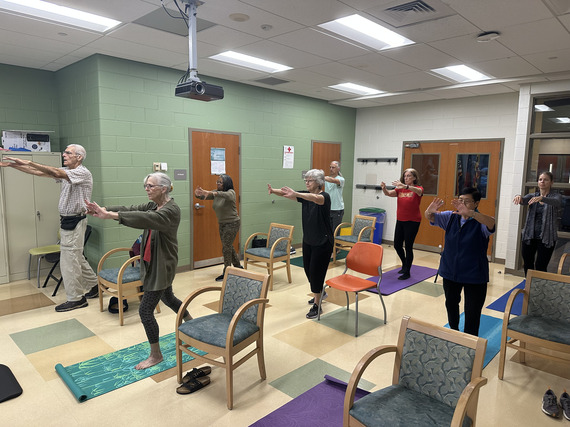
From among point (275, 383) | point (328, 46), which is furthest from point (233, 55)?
point (275, 383)

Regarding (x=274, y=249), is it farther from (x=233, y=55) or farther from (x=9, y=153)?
(x=9, y=153)

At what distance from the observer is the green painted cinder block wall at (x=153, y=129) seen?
4914 mm

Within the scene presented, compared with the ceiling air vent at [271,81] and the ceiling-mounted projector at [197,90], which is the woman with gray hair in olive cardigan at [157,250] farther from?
the ceiling air vent at [271,81]

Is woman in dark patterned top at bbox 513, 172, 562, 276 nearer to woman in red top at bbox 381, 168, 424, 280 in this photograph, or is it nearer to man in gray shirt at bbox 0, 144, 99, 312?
woman in red top at bbox 381, 168, 424, 280

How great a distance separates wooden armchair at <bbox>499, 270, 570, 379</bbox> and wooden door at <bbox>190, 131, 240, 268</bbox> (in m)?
4.25

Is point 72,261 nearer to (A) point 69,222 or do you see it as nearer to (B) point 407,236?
(A) point 69,222

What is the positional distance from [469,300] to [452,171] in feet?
15.8

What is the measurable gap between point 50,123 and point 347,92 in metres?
4.71

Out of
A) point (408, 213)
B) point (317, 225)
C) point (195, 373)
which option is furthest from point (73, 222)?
point (408, 213)

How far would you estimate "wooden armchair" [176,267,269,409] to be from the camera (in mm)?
2627

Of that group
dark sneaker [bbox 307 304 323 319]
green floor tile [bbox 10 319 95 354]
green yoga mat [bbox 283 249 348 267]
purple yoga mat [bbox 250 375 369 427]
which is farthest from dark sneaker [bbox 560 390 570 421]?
green yoga mat [bbox 283 249 348 267]

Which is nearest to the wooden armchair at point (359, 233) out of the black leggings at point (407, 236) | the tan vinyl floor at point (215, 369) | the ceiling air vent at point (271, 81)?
the black leggings at point (407, 236)

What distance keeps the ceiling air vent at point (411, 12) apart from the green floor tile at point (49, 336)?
393 centimetres

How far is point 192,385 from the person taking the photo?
9.30 feet
